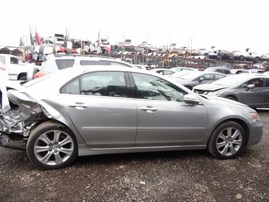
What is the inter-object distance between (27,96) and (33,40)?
118 ft

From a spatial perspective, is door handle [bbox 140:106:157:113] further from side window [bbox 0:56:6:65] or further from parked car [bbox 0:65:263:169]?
side window [bbox 0:56:6:65]

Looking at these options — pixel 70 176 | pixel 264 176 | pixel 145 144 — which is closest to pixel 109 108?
pixel 145 144

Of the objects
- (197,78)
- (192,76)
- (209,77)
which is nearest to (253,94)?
(197,78)

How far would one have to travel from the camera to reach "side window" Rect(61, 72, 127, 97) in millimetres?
3586

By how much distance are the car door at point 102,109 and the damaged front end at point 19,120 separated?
1.44ft

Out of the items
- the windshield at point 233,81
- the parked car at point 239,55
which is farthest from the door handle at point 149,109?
the parked car at point 239,55

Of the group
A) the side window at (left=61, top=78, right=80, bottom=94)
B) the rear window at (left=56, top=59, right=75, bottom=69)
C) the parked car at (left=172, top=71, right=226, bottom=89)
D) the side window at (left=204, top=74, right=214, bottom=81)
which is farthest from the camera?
the side window at (left=204, top=74, right=214, bottom=81)

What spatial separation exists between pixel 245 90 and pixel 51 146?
22.9 feet

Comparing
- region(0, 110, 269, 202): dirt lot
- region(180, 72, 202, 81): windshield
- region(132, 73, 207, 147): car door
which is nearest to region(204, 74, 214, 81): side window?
region(180, 72, 202, 81): windshield

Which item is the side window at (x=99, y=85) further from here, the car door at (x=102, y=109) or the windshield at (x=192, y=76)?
the windshield at (x=192, y=76)

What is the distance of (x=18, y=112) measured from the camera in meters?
3.78

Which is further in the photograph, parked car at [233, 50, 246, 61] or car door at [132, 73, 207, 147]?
parked car at [233, 50, 246, 61]

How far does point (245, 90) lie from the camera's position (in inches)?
330

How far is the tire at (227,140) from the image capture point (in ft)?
13.4
